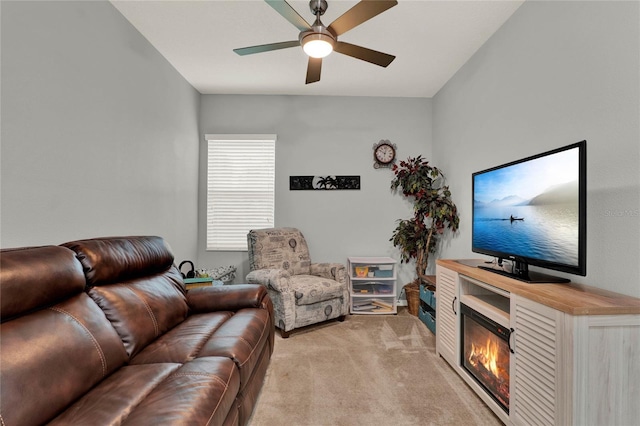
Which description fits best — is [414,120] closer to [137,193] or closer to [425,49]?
[425,49]

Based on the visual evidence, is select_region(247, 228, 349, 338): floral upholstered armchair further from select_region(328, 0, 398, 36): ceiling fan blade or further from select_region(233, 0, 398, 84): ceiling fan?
select_region(328, 0, 398, 36): ceiling fan blade

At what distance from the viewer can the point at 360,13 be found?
1.80 metres

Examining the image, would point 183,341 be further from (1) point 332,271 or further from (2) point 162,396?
(1) point 332,271

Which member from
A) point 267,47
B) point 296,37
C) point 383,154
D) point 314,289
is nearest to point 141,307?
point 314,289

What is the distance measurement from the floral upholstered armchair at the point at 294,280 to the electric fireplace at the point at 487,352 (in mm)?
1360

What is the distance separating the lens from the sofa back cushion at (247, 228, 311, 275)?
3467mm

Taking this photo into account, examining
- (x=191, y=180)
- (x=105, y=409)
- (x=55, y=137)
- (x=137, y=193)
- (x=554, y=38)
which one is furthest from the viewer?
(x=191, y=180)

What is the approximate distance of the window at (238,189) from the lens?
4.06 metres

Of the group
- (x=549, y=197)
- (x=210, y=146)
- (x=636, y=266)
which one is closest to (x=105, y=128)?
(x=210, y=146)

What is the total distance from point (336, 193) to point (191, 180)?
6.02 feet

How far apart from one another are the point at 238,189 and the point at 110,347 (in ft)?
9.30

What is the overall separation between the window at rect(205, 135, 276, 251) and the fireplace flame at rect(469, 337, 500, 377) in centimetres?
274

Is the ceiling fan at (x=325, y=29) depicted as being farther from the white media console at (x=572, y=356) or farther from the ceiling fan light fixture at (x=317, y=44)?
the white media console at (x=572, y=356)

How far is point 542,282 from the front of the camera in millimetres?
1685
